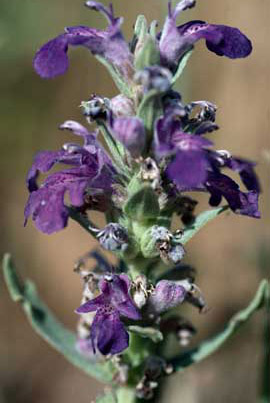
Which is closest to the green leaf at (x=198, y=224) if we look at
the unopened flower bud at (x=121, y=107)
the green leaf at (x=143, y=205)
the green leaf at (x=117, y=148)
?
the green leaf at (x=143, y=205)

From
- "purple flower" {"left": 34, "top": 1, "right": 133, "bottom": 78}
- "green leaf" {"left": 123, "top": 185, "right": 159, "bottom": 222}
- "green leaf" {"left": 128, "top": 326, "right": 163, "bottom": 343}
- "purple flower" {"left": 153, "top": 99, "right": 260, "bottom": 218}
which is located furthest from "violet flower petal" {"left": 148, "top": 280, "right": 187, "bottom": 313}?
"purple flower" {"left": 34, "top": 1, "right": 133, "bottom": 78}

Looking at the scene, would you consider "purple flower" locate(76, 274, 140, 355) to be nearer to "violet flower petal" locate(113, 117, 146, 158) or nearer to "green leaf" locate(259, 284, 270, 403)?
"violet flower petal" locate(113, 117, 146, 158)

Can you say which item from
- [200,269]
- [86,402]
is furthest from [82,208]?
[86,402]

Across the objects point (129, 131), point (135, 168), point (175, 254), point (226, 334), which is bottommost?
point (226, 334)

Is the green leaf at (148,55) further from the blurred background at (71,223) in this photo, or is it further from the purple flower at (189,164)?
the blurred background at (71,223)

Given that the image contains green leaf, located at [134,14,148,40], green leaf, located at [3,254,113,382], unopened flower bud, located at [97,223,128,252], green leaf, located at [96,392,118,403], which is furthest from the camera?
green leaf, located at [3,254,113,382]

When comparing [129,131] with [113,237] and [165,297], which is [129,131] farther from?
[165,297]

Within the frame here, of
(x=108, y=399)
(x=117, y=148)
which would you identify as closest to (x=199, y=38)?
(x=117, y=148)
